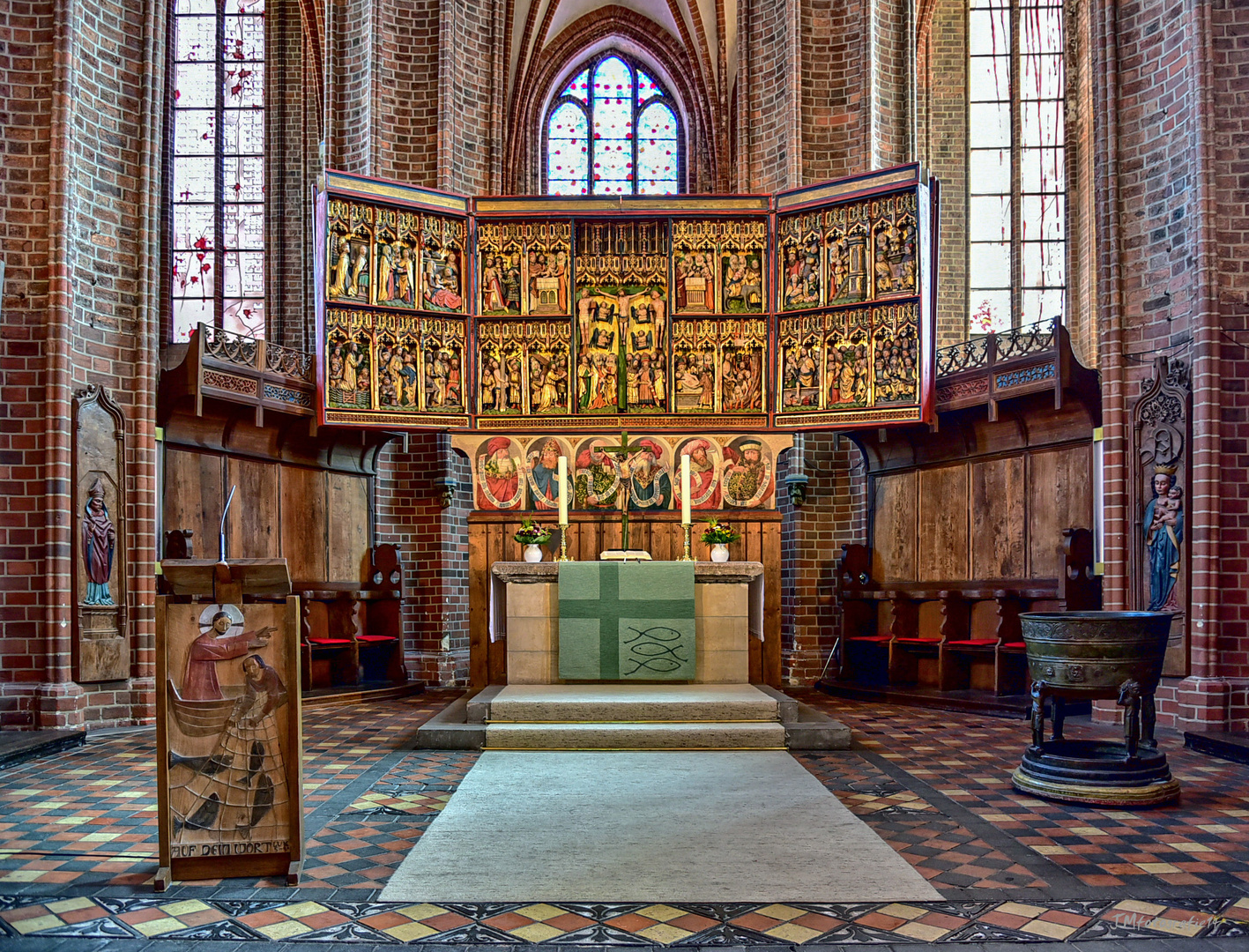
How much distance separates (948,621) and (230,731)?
9.38 metres

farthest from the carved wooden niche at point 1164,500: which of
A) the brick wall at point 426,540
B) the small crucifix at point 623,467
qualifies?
the brick wall at point 426,540

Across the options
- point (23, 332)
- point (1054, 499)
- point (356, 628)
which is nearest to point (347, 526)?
point (356, 628)

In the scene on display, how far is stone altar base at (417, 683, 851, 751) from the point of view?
28.3 ft

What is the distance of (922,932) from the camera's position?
4.25 m

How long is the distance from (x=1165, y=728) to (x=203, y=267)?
15557 mm

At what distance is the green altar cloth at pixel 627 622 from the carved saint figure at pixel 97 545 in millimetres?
4491

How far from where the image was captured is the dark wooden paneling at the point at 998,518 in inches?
483

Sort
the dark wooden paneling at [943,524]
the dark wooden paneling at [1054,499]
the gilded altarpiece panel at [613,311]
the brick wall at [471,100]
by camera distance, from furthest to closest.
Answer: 1. the brick wall at [471,100]
2. the dark wooden paneling at [943,524]
3. the gilded altarpiece panel at [613,311]
4. the dark wooden paneling at [1054,499]

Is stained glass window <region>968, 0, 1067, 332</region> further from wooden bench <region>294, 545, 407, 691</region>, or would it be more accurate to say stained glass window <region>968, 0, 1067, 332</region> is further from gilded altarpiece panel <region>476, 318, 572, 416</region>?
wooden bench <region>294, 545, 407, 691</region>

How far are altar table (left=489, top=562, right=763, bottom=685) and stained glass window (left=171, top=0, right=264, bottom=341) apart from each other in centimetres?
947

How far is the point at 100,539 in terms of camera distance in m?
10.2

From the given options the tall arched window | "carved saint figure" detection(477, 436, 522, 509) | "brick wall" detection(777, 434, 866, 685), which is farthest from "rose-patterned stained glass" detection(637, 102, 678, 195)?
"carved saint figure" detection(477, 436, 522, 509)

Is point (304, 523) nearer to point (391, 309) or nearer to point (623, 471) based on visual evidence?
point (391, 309)

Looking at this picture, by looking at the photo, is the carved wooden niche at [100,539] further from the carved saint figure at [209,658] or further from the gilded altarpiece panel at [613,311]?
the carved saint figure at [209,658]
